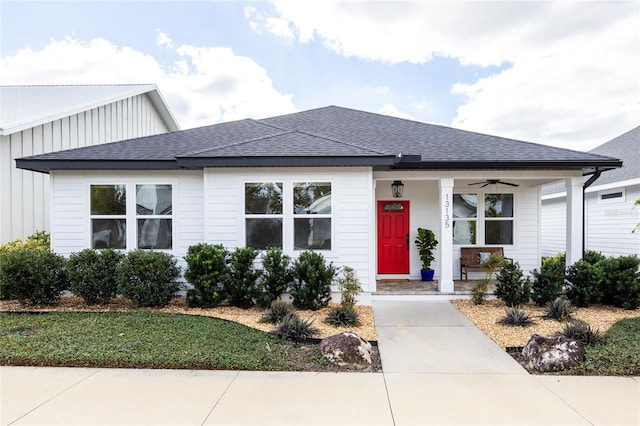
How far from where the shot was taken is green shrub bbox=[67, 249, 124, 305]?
7.15 meters

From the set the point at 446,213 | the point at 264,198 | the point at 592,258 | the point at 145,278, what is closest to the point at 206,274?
the point at 145,278

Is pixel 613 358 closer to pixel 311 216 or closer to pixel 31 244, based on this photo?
pixel 311 216

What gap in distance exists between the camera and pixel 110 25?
11.7m

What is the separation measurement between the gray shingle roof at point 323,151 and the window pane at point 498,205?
5.52 feet

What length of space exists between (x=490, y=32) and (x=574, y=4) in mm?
1885

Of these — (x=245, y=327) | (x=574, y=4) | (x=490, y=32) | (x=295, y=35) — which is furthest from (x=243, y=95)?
(x=245, y=327)

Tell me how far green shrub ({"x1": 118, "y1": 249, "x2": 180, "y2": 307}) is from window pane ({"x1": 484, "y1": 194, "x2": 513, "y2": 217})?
861 centimetres

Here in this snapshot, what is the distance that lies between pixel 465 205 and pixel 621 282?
4027 millimetres

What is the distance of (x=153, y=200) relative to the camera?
Result: 803 cm

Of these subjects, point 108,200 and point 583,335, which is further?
point 108,200

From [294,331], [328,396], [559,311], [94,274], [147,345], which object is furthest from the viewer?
[94,274]

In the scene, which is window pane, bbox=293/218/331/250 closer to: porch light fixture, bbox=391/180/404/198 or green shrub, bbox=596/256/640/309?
porch light fixture, bbox=391/180/404/198

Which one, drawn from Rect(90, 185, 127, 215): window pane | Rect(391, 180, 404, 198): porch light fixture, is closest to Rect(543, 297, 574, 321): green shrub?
Rect(391, 180, 404, 198): porch light fixture

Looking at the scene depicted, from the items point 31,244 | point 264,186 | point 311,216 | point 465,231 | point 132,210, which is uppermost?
point 264,186
